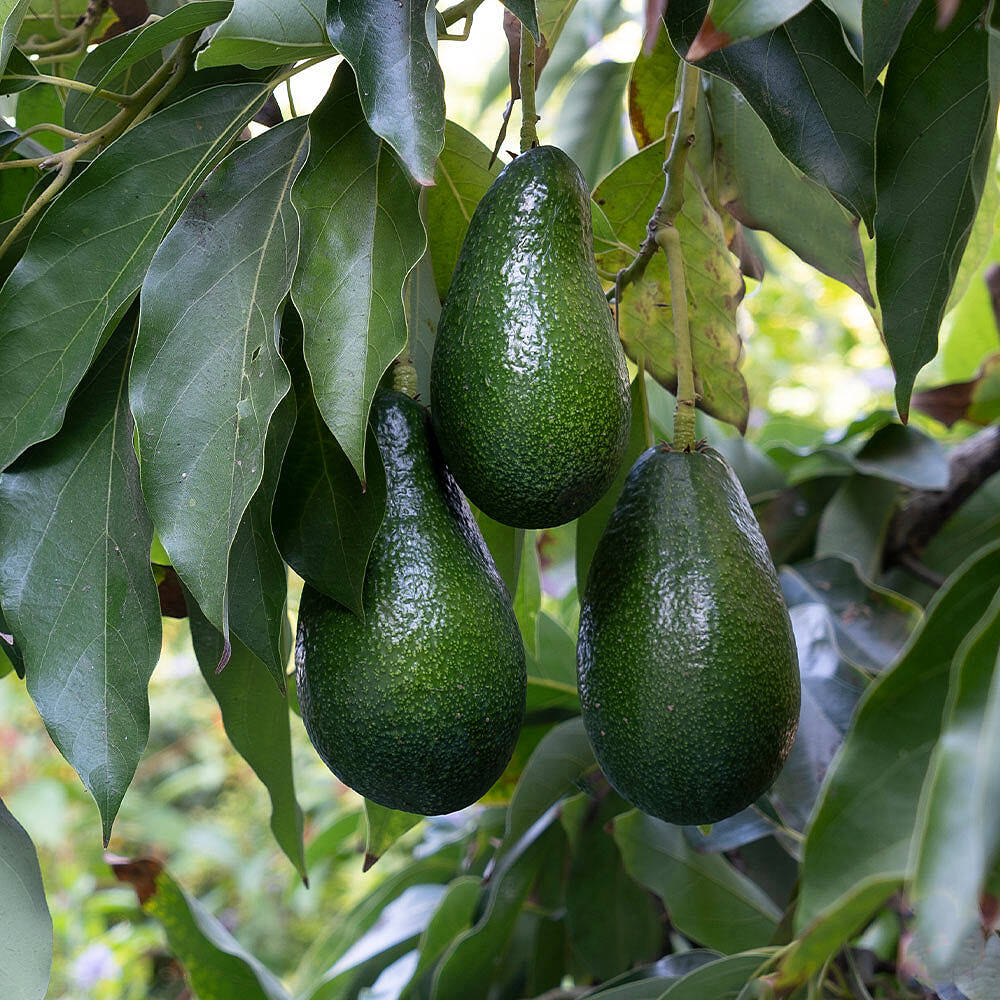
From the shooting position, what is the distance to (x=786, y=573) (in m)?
1.00

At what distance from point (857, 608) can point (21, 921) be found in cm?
71

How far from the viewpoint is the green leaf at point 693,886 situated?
856 mm

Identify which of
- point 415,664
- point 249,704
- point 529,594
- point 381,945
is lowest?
point 381,945

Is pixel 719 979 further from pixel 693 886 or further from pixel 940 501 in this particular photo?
pixel 940 501

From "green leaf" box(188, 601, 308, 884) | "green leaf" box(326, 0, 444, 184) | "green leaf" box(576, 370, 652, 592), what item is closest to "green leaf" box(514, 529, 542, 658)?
"green leaf" box(576, 370, 652, 592)

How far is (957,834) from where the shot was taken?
26 cm

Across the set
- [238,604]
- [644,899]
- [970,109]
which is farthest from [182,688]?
[970,109]

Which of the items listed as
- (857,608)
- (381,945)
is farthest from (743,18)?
(381,945)

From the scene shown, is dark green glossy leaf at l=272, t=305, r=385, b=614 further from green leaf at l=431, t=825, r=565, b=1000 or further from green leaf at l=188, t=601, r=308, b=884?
green leaf at l=431, t=825, r=565, b=1000

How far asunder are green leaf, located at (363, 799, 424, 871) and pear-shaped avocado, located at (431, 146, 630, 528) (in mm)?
255

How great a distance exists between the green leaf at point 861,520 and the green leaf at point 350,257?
72 centimetres

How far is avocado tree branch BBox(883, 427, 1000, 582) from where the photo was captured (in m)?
1.14

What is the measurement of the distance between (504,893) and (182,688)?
9.00ft

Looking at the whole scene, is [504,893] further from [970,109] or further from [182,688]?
[182,688]
